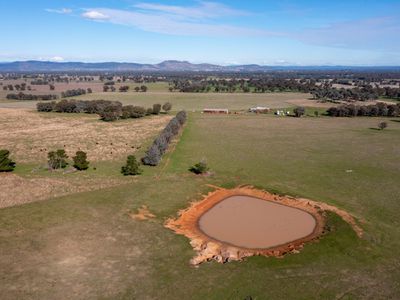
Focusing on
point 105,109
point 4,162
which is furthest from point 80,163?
point 105,109

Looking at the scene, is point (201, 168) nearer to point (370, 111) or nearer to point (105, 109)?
point (105, 109)

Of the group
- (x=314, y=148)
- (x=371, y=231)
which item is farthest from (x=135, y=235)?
(x=314, y=148)

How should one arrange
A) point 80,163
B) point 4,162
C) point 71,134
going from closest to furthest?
point 4,162 < point 80,163 < point 71,134

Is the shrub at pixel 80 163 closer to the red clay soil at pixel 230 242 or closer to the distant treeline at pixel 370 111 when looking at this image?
the red clay soil at pixel 230 242

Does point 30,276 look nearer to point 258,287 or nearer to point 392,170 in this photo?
point 258,287

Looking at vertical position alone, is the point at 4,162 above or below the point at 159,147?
below

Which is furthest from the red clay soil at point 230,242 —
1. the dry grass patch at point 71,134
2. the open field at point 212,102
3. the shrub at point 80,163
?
the open field at point 212,102
